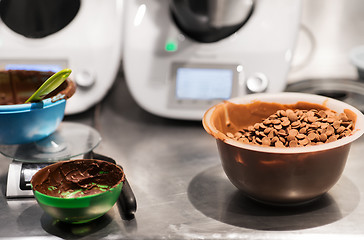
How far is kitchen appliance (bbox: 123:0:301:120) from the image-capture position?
3.54ft

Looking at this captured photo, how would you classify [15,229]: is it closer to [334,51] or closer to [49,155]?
[49,155]

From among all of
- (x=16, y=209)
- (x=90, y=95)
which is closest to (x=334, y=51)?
(x=90, y=95)

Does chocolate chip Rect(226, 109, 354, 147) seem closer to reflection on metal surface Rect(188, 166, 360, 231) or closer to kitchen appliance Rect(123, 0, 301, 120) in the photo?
reflection on metal surface Rect(188, 166, 360, 231)

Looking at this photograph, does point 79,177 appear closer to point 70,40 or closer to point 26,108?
point 26,108

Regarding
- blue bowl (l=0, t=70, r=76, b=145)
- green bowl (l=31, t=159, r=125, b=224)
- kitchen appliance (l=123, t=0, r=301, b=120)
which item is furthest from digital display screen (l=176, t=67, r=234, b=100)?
green bowl (l=31, t=159, r=125, b=224)

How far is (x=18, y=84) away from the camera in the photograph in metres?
0.97

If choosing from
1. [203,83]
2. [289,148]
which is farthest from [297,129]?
[203,83]

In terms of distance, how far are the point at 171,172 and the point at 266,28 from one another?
36 centimetres

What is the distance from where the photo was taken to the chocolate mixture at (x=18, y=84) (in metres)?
0.96

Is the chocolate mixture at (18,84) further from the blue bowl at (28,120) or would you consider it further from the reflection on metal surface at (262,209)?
the reflection on metal surface at (262,209)

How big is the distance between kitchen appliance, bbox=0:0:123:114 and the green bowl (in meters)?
0.38

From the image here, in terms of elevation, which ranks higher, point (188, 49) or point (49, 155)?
point (188, 49)

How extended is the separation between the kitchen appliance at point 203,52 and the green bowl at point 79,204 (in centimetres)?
36

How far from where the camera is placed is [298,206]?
812 mm
